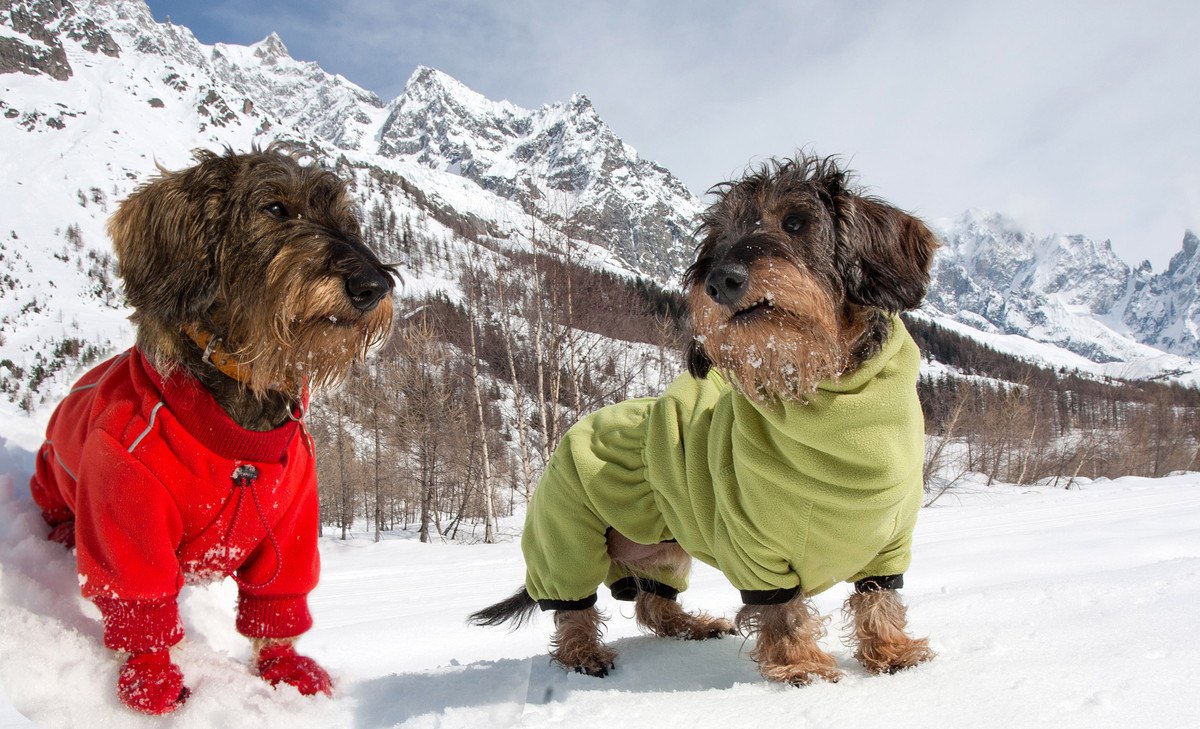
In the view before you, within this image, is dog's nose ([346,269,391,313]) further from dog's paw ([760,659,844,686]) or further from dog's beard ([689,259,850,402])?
dog's paw ([760,659,844,686])

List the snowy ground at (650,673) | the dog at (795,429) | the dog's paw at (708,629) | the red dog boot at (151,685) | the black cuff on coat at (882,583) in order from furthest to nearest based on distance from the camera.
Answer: the dog's paw at (708,629)
the black cuff on coat at (882,583)
the dog at (795,429)
the red dog boot at (151,685)
the snowy ground at (650,673)

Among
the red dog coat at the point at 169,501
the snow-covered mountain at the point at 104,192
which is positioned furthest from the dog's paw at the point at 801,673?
the snow-covered mountain at the point at 104,192

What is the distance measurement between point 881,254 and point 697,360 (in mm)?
928

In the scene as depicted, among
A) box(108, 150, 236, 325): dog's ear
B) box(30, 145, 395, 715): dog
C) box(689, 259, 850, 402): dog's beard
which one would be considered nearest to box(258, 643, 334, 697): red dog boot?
box(30, 145, 395, 715): dog

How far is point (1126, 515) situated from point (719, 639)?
11.4 m

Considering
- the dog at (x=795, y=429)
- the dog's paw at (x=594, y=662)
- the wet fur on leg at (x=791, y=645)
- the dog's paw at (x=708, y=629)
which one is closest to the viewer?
the dog at (x=795, y=429)

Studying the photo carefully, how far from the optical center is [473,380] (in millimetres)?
22016

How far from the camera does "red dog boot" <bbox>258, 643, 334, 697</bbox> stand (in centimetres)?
258

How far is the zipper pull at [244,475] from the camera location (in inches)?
97.0

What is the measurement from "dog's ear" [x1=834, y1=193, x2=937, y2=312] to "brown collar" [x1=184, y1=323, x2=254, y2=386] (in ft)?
8.03

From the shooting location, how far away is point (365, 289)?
2.47 meters

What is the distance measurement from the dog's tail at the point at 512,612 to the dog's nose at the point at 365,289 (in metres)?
2.28

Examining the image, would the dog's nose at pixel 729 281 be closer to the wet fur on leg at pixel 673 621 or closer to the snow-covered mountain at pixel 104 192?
the snow-covered mountain at pixel 104 192

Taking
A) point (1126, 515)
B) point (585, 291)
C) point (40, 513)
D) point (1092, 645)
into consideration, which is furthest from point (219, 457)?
point (585, 291)
